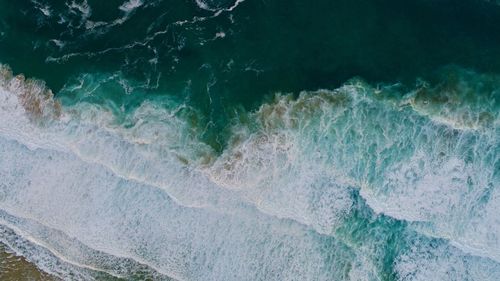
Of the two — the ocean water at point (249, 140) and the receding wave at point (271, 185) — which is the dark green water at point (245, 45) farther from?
the receding wave at point (271, 185)

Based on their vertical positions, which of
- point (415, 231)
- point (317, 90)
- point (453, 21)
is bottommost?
point (415, 231)

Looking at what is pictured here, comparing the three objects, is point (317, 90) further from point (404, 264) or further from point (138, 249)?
point (138, 249)

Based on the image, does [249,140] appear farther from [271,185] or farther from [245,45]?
[245,45]

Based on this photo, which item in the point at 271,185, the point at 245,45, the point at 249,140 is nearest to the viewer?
the point at 271,185

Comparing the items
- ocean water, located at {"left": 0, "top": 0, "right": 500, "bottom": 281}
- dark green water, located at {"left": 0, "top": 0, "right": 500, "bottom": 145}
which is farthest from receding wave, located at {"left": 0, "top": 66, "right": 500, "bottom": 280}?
dark green water, located at {"left": 0, "top": 0, "right": 500, "bottom": 145}

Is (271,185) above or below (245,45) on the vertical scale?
below

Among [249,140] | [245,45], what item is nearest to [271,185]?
[249,140]

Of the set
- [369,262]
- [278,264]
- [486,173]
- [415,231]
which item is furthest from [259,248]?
[486,173]

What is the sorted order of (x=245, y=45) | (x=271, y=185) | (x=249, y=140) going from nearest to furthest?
1. (x=271, y=185)
2. (x=249, y=140)
3. (x=245, y=45)
